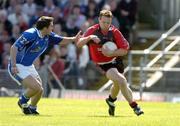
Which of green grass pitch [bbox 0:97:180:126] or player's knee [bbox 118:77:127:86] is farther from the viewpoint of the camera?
player's knee [bbox 118:77:127:86]

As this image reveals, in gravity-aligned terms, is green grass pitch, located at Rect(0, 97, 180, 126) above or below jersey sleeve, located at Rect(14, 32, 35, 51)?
below

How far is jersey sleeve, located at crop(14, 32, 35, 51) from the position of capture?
17812 millimetres

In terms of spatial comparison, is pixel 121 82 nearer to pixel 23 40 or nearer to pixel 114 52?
pixel 114 52

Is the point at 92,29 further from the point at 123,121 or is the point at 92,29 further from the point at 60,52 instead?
the point at 60,52

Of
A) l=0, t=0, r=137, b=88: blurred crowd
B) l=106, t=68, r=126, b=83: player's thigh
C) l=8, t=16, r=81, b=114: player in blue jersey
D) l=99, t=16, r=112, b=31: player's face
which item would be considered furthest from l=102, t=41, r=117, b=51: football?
l=0, t=0, r=137, b=88: blurred crowd

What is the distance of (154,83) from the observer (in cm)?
2894

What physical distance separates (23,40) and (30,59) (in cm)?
63

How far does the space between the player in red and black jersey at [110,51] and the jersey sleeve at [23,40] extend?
1.00 metres

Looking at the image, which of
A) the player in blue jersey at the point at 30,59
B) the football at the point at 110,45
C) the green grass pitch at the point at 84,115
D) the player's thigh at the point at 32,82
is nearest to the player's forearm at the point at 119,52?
the football at the point at 110,45

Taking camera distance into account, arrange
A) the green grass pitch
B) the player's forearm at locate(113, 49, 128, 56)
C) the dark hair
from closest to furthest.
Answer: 1. the green grass pitch
2. the player's forearm at locate(113, 49, 128, 56)
3. the dark hair

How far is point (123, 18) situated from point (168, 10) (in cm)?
390

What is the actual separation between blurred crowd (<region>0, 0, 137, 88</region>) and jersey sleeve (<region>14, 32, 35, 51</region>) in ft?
37.6

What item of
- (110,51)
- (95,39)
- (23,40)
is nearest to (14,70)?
(23,40)

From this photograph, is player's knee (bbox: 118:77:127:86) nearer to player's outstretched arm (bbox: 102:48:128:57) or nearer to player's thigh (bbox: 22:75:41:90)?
player's outstretched arm (bbox: 102:48:128:57)
